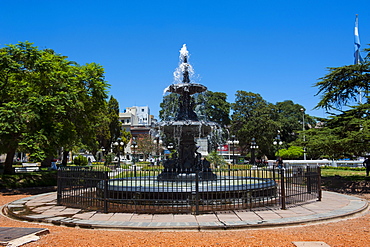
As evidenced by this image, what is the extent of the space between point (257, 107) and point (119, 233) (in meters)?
48.2

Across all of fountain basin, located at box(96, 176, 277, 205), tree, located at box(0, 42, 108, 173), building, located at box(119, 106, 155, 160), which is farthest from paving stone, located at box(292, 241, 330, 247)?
building, located at box(119, 106, 155, 160)

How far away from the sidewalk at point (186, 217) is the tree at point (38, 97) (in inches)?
230

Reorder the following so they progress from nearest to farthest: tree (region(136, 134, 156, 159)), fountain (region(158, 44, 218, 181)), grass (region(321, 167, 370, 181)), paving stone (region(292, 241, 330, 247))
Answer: paving stone (region(292, 241, 330, 247)), fountain (region(158, 44, 218, 181)), grass (region(321, 167, 370, 181)), tree (region(136, 134, 156, 159))

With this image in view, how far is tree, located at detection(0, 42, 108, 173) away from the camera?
15.7 m

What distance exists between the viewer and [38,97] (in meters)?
16.8

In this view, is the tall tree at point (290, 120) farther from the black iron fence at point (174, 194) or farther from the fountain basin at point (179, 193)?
the fountain basin at point (179, 193)

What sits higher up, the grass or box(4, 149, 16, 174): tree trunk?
box(4, 149, 16, 174): tree trunk

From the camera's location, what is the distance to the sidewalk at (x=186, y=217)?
774cm

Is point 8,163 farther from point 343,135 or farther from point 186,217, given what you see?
point 343,135

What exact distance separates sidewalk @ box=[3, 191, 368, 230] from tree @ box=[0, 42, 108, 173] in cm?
585

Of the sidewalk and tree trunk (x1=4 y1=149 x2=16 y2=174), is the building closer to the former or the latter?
tree trunk (x1=4 y1=149 x2=16 y2=174)

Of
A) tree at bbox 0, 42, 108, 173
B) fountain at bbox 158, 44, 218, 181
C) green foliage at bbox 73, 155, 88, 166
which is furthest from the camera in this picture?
green foliage at bbox 73, 155, 88, 166

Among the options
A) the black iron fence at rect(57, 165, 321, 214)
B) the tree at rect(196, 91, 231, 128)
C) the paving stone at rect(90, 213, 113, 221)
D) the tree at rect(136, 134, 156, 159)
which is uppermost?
the tree at rect(196, 91, 231, 128)

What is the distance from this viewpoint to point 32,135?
52.6 ft
